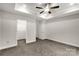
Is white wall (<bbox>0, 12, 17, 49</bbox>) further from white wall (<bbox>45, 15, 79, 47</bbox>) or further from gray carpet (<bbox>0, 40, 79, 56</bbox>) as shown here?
white wall (<bbox>45, 15, 79, 47</bbox>)

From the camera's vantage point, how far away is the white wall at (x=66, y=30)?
12.0ft

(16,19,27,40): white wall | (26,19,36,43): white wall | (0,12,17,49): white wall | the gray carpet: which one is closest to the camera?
the gray carpet

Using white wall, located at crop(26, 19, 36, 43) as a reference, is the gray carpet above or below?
below

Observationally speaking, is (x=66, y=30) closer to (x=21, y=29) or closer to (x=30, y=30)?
(x=30, y=30)

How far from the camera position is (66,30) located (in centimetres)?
423

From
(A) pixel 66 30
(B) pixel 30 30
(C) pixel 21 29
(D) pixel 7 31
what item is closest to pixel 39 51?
(B) pixel 30 30

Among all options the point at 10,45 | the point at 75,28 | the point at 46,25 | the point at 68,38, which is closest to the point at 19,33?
the point at 10,45

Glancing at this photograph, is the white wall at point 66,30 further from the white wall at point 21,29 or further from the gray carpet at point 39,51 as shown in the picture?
the white wall at point 21,29

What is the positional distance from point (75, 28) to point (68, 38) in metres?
0.94

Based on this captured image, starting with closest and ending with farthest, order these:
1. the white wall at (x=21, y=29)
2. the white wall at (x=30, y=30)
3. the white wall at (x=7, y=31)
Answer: the white wall at (x=7, y=31)
the white wall at (x=30, y=30)
the white wall at (x=21, y=29)

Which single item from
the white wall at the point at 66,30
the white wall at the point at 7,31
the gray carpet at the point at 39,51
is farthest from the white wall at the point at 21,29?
the white wall at the point at 66,30

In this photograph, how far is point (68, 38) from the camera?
4.10 m

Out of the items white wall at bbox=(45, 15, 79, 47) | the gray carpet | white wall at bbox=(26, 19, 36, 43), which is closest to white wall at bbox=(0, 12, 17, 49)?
the gray carpet

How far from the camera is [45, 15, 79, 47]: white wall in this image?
3671 mm
